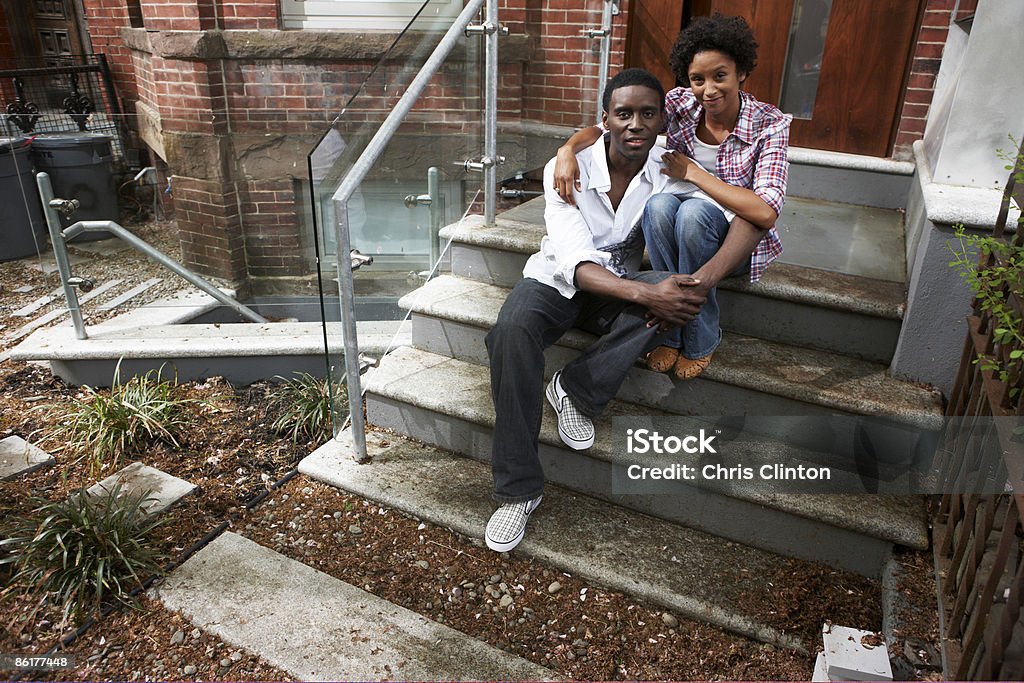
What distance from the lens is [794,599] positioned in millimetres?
1982

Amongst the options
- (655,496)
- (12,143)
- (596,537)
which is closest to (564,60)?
(655,496)

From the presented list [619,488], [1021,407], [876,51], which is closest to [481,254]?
[619,488]

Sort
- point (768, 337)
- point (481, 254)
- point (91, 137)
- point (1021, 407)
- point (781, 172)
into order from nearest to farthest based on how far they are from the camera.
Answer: point (1021, 407)
point (781, 172)
point (768, 337)
point (481, 254)
point (91, 137)

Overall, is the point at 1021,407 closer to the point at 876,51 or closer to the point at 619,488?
the point at 619,488

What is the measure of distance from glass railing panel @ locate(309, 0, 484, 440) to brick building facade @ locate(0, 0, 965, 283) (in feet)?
2.02

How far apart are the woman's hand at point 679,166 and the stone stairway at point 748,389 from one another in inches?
17.4

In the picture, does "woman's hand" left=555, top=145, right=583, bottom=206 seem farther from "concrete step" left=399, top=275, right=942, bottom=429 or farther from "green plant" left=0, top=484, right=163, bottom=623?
"green plant" left=0, top=484, right=163, bottom=623

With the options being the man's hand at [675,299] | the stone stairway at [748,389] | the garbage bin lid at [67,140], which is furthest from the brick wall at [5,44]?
the man's hand at [675,299]

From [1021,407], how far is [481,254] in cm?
193

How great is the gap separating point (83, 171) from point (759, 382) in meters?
3.89

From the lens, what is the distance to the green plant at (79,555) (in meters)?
2.01

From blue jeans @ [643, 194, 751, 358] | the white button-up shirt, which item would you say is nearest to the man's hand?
blue jeans @ [643, 194, 751, 358]

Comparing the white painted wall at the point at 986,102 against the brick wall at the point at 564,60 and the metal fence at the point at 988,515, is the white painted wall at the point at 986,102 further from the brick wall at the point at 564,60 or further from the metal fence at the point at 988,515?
the brick wall at the point at 564,60

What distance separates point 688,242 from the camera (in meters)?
2.19
